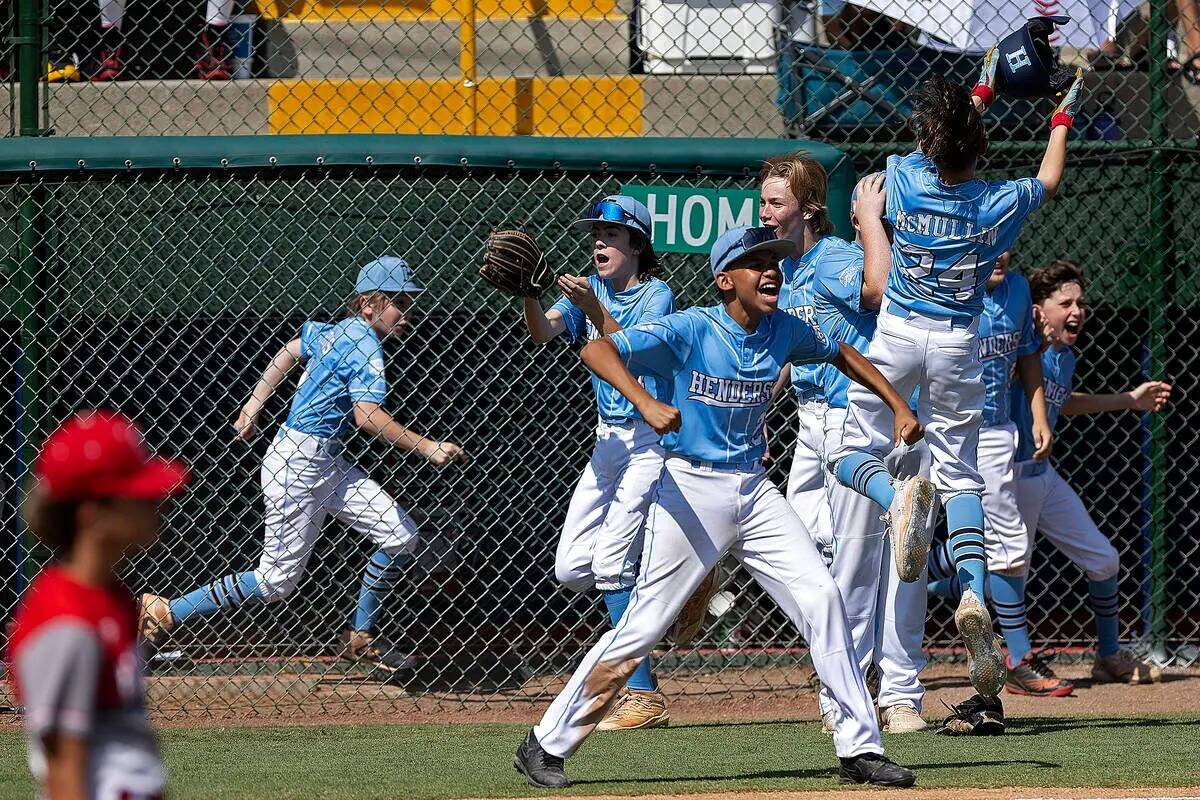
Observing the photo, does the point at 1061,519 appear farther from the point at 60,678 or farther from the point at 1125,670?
the point at 60,678

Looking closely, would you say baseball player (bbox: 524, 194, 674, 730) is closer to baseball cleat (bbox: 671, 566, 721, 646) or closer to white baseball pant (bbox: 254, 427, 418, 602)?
white baseball pant (bbox: 254, 427, 418, 602)

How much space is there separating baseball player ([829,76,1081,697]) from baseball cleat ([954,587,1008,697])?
27 cm

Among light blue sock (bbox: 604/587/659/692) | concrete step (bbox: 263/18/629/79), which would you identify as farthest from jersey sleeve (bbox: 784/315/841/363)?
concrete step (bbox: 263/18/629/79)

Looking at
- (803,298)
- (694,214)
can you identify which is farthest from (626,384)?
(694,214)

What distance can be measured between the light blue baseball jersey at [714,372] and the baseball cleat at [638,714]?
5.85 ft

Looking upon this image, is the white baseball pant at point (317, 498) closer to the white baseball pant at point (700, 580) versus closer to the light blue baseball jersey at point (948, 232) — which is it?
the white baseball pant at point (700, 580)

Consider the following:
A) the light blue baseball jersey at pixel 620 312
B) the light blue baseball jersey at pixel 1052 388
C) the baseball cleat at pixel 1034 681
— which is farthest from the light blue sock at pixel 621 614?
the light blue baseball jersey at pixel 1052 388

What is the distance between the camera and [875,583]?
5273 millimetres

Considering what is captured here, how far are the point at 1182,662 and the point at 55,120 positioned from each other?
588cm

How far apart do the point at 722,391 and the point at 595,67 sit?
12.7 ft

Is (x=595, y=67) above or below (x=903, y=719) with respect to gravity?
above

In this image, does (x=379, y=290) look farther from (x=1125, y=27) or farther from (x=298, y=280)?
(x=1125, y=27)

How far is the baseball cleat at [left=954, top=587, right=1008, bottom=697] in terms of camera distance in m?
4.59

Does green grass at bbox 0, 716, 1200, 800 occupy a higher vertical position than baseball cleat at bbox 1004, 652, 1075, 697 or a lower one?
higher
